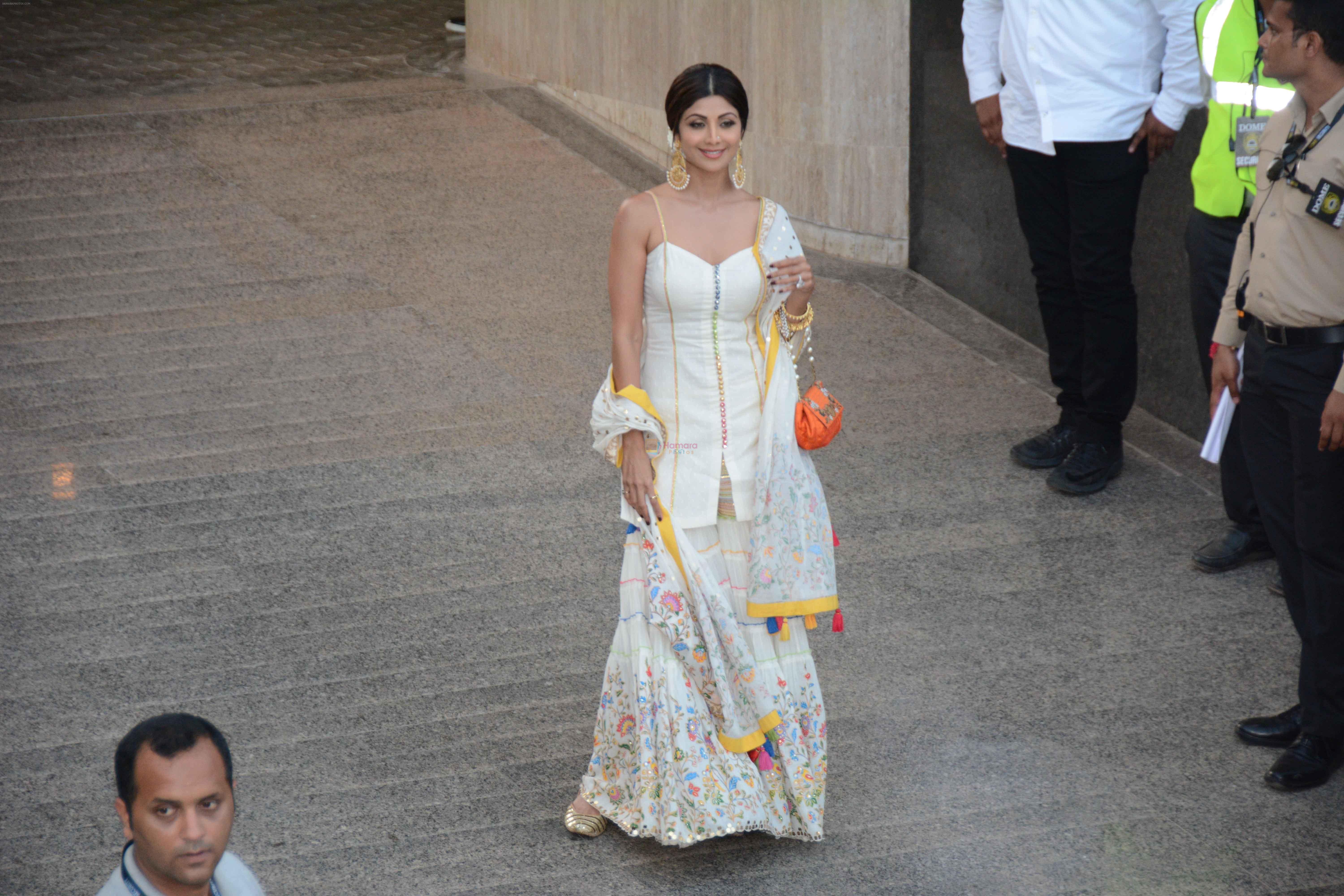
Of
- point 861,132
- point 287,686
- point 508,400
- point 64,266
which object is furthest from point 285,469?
point 861,132

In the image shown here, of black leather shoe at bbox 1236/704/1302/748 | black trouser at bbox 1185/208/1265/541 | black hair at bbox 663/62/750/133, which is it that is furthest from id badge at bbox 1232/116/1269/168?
black hair at bbox 663/62/750/133

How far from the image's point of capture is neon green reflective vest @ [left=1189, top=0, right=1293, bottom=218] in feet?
17.0

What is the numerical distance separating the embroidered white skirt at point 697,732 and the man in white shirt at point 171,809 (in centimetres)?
162

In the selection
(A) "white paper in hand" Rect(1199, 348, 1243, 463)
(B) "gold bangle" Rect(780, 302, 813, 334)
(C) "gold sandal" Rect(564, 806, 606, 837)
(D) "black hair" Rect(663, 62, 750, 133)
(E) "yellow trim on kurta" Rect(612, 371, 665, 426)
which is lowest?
(C) "gold sandal" Rect(564, 806, 606, 837)

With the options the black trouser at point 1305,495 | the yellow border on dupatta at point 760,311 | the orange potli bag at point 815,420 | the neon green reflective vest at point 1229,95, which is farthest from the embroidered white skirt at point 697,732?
the neon green reflective vest at point 1229,95

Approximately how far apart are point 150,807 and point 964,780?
2.64m

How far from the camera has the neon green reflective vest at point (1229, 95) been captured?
5.19 m

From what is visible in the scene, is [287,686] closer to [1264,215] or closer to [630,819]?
[630,819]

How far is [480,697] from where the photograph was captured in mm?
4914

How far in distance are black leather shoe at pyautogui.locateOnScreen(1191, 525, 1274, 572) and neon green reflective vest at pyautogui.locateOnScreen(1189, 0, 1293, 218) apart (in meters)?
1.18

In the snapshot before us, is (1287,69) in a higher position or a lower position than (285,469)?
higher

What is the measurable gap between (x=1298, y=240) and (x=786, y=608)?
5.59 feet

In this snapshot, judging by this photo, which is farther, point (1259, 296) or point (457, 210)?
point (457, 210)

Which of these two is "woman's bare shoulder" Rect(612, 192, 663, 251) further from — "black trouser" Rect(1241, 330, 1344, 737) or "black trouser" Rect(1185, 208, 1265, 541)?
"black trouser" Rect(1185, 208, 1265, 541)
